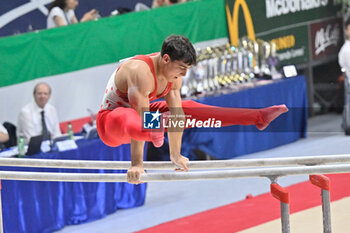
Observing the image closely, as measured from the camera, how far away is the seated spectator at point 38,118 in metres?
6.94

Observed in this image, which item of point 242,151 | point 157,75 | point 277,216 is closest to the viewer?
point 157,75

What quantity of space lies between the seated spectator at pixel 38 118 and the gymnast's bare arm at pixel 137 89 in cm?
321

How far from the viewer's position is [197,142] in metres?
8.29

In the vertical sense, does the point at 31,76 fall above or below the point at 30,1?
below

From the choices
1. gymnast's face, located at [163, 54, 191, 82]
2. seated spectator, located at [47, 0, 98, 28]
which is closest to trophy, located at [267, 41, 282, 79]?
seated spectator, located at [47, 0, 98, 28]

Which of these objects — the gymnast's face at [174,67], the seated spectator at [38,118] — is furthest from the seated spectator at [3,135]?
the gymnast's face at [174,67]

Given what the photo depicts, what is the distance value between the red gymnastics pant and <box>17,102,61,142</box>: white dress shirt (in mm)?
3053

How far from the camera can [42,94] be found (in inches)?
277

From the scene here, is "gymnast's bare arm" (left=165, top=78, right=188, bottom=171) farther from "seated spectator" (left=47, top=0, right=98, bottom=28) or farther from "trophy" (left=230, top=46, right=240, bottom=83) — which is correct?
"trophy" (left=230, top=46, right=240, bottom=83)

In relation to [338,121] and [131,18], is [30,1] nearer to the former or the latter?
[131,18]

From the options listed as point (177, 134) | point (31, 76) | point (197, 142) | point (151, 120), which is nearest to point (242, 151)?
point (197, 142)

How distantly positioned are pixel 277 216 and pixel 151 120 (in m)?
2.64

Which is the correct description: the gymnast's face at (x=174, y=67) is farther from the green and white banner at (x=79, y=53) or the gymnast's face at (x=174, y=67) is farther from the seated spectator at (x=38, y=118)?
the green and white banner at (x=79, y=53)

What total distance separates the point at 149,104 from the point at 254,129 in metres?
5.23
